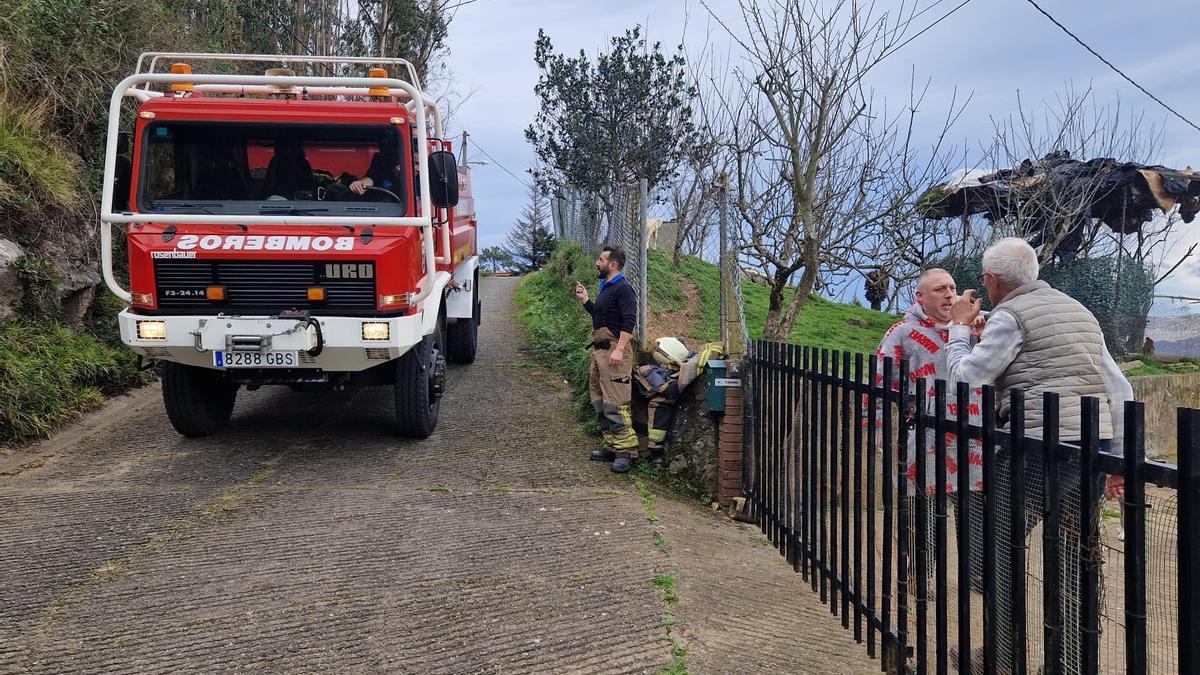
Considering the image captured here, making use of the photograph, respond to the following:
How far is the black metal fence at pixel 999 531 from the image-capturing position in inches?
82.3

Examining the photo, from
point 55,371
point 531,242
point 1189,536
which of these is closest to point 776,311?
point 1189,536

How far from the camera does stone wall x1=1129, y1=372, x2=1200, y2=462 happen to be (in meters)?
9.12

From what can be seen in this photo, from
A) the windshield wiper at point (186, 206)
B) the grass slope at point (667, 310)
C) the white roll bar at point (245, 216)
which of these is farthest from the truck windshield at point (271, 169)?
the grass slope at point (667, 310)

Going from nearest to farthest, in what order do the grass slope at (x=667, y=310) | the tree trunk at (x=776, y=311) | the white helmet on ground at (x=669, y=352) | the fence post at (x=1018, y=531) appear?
the fence post at (x=1018, y=531)
the white helmet on ground at (x=669, y=352)
the tree trunk at (x=776, y=311)
the grass slope at (x=667, y=310)

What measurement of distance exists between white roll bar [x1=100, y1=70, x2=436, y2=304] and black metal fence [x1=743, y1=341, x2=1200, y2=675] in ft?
8.93

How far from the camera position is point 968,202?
14438mm

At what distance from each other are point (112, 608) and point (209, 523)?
110 centimetres

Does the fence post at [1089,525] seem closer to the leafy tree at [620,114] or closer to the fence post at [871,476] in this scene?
the fence post at [871,476]

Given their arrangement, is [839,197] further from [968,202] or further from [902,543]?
[968,202]

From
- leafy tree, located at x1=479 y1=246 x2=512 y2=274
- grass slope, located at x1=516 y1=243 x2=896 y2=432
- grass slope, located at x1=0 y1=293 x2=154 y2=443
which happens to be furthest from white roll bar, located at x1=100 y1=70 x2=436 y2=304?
leafy tree, located at x1=479 y1=246 x2=512 y2=274

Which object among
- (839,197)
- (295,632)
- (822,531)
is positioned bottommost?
(295,632)

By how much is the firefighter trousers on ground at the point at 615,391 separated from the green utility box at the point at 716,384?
716 millimetres

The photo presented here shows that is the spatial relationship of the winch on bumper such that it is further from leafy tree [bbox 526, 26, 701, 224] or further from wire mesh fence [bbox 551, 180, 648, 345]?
leafy tree [bbox 526, 26, 701, 224]

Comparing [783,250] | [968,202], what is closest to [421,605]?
[783,250]
